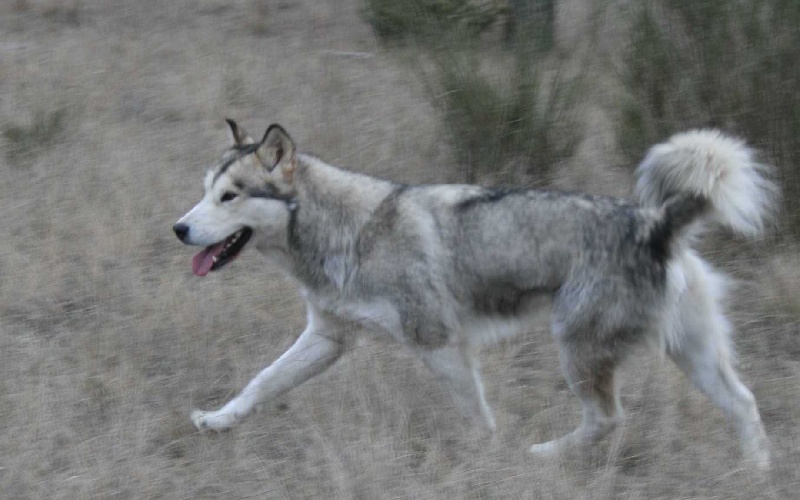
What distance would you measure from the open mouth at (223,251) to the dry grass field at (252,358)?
2.40ft

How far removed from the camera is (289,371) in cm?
509

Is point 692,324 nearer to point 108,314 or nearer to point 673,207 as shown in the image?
point 673,207

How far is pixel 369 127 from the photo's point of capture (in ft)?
29.7

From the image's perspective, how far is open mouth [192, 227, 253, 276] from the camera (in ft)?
16.5

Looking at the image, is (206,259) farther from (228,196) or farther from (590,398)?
(590,398)

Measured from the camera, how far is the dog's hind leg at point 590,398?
457cm

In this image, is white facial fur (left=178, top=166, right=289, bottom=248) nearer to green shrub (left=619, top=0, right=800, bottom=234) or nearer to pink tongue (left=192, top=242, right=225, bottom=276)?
pink tongue (left=192, top=242, right=225, bottom=276)

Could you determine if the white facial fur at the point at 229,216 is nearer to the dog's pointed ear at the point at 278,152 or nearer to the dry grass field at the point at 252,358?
the dog's pointed ear at the point at 278,152

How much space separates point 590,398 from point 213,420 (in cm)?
177

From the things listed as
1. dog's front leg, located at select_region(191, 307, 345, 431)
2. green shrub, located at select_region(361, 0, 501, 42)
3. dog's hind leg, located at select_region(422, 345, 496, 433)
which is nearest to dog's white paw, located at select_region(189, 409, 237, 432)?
dog's front leg, located at select_region(191, 307, 345, 431)

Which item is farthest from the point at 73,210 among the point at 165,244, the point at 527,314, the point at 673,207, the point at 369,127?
the point at 673,207

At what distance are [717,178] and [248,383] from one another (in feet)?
8.39

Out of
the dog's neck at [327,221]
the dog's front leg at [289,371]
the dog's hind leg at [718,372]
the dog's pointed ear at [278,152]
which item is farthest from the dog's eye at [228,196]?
the dog's hind leg at [718,372]

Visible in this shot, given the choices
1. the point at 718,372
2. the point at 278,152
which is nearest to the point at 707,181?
the point at 718,372
